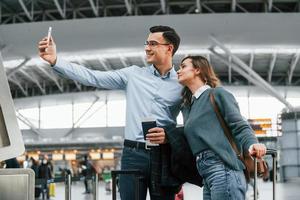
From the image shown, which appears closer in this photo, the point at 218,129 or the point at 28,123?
the point at 218,129

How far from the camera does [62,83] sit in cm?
4512

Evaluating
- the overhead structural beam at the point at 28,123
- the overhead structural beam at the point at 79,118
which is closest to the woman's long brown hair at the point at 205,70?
the overhead structural beam at the point at 79,118

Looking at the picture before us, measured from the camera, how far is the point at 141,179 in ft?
9.73

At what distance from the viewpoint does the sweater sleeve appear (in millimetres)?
2664

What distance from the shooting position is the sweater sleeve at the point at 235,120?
2.66m

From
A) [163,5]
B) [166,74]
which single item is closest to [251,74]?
[163,5]

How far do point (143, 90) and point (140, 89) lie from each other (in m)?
0.03

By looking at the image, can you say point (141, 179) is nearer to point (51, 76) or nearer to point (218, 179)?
point (218, 179)

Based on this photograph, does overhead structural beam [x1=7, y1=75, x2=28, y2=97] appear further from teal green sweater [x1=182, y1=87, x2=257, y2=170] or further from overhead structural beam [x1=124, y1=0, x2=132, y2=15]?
teal green sweater [x1=182, y1=87, x2=257, y2=170]

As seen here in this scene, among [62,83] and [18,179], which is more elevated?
[62,83]

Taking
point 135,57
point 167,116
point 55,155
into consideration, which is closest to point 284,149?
point 135,57

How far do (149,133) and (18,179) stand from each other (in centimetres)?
99

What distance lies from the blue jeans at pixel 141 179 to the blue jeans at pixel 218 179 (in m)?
0.35

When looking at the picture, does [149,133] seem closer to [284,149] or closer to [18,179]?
[18,179]
